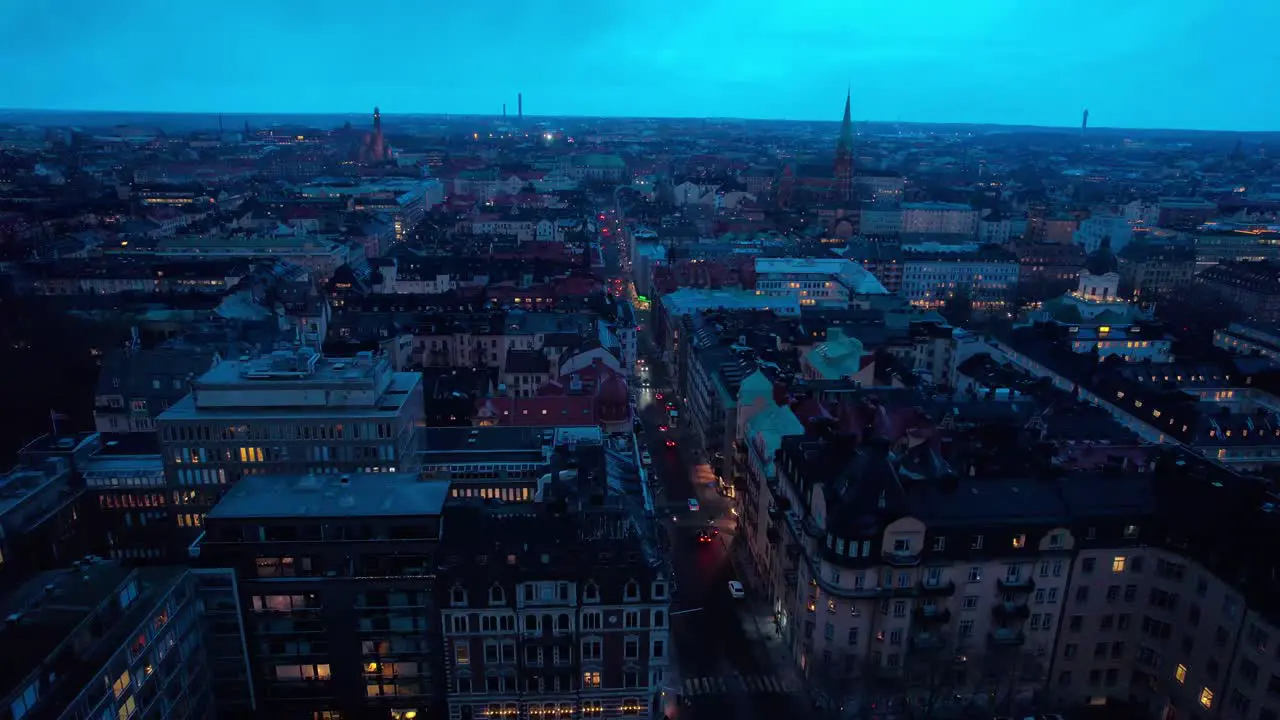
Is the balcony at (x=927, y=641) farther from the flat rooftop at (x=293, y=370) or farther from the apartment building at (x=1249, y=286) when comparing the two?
the apartment building at (x=1249, y=286)

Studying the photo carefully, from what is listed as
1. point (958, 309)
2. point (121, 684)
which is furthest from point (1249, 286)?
point (121, 684)

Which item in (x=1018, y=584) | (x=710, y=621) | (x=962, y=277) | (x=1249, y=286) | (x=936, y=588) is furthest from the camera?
(x=962, y=277)

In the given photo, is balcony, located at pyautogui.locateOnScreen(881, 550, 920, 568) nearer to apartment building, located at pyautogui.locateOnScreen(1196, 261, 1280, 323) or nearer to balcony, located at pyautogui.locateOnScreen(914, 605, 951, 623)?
balcony, located at pyautogui.locateOnScreen(914, 605, 951, 623)

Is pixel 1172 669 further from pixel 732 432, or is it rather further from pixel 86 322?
pixel 86 322

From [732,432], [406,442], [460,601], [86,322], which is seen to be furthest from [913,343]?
[86,322]

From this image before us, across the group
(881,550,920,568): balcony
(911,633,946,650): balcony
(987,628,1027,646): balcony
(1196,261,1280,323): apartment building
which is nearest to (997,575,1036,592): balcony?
(987,628,1027,646): balcony

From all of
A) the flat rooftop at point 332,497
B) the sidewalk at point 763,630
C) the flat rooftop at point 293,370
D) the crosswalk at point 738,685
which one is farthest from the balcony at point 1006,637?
the flat rooftop at point 293,370

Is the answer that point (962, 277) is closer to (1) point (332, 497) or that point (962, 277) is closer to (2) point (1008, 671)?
(2) point (1008, 671)
